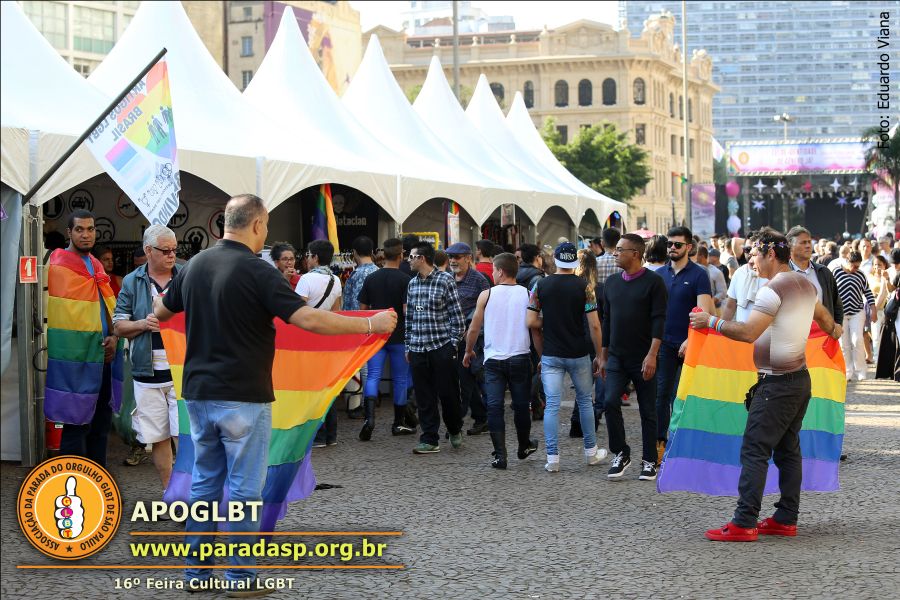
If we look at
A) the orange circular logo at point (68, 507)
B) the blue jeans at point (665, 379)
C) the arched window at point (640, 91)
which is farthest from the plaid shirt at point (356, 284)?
the arched window at point (640, 91)

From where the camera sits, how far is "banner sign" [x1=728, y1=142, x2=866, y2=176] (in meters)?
51.0

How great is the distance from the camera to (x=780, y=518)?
725 cm

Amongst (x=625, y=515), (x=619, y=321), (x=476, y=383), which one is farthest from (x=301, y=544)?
(x=476, y=383)

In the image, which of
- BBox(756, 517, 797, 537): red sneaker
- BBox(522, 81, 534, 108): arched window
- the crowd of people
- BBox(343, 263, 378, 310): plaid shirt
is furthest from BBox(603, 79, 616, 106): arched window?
BBox(756, 517, 797, 537): red sneaker

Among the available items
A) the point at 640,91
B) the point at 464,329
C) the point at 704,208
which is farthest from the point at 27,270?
the point at 640,91

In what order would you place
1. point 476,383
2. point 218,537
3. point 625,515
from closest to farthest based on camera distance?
point 218,537 → point 625,515 → point 476,383

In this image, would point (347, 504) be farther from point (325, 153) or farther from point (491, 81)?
point (491, 81)

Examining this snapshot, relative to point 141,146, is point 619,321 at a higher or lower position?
lower

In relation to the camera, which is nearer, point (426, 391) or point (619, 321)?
point (619, 321)

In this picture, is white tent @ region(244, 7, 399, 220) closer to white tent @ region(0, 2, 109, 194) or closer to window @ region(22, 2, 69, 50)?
white tent @ region(0, 2, 109, 194)

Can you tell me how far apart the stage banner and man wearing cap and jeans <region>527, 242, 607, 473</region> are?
1593 inches

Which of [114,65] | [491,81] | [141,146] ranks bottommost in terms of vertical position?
[141,146]

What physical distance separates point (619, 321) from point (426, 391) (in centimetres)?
208

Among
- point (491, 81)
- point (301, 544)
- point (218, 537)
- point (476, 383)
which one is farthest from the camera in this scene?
point (491, 81)
